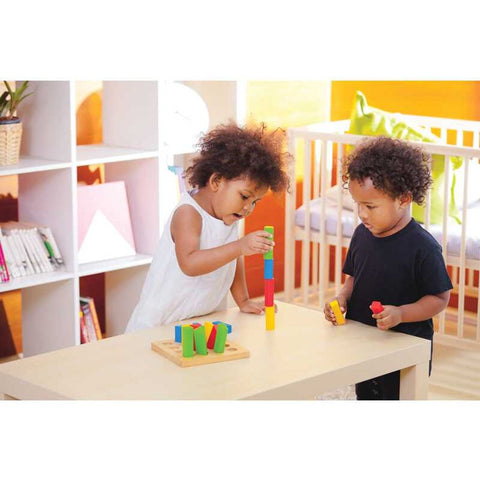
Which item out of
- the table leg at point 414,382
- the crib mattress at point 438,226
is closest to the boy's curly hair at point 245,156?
the table leg at point 414,382

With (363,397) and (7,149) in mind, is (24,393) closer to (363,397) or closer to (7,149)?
(363,397)

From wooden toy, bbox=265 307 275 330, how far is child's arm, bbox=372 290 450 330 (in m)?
0.19

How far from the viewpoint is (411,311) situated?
1.89 metres

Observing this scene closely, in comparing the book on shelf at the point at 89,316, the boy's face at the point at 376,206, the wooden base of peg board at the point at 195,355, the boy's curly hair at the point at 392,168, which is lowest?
the book on shelf at the point at 89,316

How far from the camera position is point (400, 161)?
6.38ft

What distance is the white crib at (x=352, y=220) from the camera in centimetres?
295

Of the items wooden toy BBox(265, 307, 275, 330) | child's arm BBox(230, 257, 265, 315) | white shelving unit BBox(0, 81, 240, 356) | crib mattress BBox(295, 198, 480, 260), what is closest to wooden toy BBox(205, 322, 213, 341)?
wooden toy BBox(265, 307, 275, 330)

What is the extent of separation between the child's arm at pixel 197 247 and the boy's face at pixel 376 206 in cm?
23

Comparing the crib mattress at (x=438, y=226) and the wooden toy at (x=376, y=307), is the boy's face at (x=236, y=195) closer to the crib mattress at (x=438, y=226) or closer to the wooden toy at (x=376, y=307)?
the wooden toy at (x=376, y=307)
